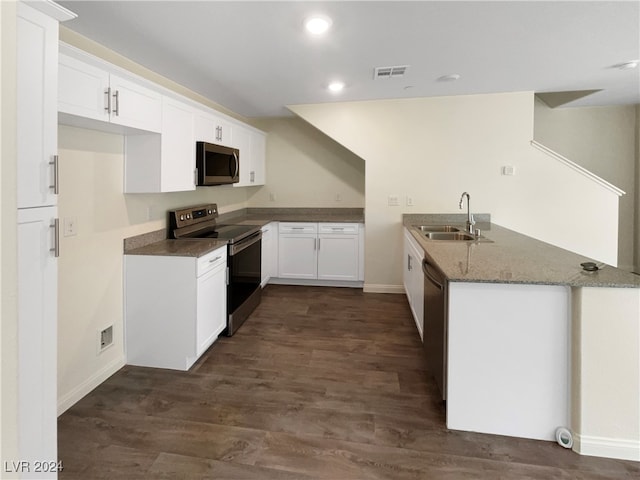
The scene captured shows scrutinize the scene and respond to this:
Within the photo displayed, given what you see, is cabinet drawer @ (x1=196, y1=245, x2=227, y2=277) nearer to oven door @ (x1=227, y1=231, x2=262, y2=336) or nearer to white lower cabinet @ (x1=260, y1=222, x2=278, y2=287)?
oven door @ (x1=227, y1=231, x2=262, y2=336)

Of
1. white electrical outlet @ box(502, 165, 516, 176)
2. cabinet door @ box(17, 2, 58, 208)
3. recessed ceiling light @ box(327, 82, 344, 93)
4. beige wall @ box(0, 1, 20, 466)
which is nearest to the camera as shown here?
beige wall @ box(0, 1, 20, 466)

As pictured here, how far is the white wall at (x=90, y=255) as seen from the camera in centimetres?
217

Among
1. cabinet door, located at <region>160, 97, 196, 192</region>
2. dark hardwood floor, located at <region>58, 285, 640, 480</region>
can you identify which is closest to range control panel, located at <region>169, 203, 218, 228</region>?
cabinet door, located at <region>160, 97, 196, 192</region>

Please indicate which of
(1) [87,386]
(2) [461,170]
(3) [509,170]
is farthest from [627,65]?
(1) [87,386]

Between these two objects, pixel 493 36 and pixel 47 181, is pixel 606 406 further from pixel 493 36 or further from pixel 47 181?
pixel 47 181

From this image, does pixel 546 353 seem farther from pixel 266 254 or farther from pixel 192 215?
pixel 266 254

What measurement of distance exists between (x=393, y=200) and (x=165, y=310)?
2872 millimetres

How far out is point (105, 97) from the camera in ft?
6.94

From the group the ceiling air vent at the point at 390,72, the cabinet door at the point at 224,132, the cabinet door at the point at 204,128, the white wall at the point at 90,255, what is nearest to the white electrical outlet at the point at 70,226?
the white wall at the point at 90,255

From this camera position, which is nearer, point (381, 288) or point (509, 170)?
point (509, 170)

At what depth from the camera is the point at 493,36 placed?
2.44 metres

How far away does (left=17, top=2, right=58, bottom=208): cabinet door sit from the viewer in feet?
3.98

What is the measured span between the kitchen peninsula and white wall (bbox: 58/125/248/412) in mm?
2231

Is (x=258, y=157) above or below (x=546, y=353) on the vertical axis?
above
